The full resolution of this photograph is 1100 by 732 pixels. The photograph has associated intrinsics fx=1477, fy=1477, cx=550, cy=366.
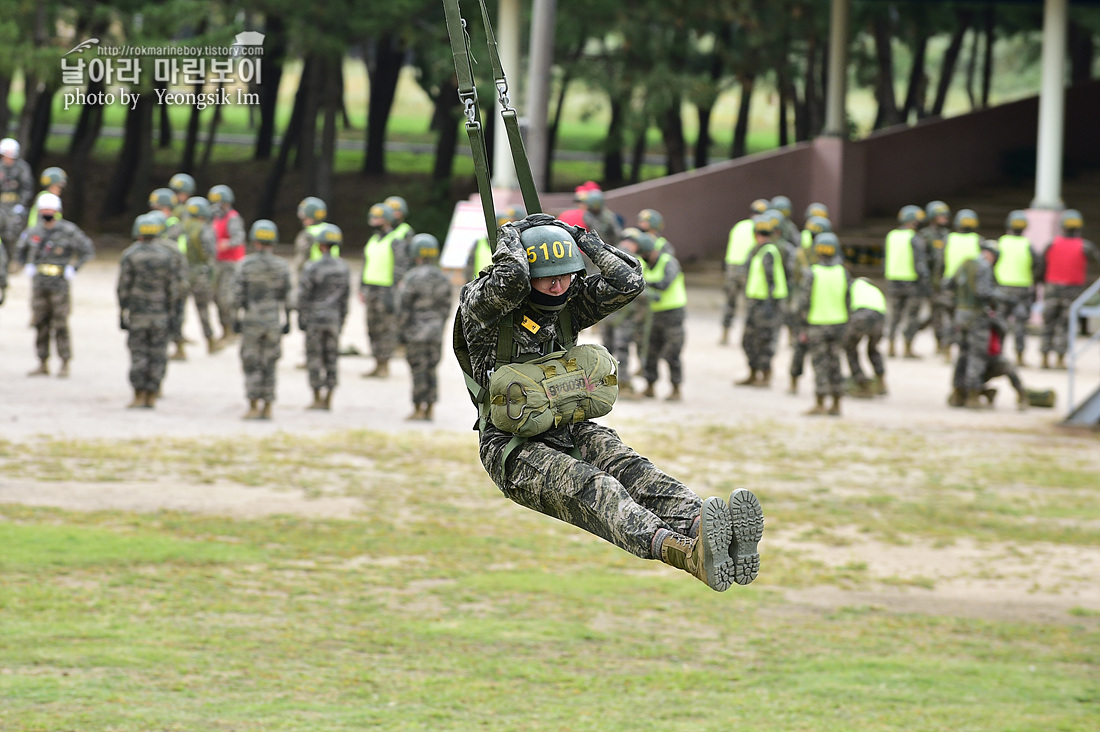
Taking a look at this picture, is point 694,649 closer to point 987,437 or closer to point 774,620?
point 774,620

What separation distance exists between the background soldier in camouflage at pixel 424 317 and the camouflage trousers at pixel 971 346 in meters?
6.99

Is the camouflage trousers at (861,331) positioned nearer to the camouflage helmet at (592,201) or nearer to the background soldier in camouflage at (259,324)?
the camouflage helmet at (592,201)

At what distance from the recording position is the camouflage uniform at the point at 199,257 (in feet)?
69.6

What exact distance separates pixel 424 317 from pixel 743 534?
11490 mm

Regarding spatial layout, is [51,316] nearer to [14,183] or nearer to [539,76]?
[14,183]

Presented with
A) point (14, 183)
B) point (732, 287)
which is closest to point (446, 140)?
point (14, 183)

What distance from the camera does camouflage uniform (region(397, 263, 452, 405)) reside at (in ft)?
57.7

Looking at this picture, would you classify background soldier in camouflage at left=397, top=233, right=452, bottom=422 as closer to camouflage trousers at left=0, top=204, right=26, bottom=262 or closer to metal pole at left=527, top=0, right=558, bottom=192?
metal pole at left=527, top=0, right=558, bottom=192

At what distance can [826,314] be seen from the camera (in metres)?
18.8

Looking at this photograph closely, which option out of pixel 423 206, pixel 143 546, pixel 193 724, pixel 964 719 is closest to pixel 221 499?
pixel 143 546

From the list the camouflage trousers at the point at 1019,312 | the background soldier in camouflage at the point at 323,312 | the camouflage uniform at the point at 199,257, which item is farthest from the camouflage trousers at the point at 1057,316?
the camouflage uniform at the point at 199,257

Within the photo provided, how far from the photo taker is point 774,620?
1233cm

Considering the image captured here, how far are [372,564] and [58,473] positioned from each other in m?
3.90

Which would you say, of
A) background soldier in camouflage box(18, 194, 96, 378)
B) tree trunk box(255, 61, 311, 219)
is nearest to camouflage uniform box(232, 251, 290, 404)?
background soldier in camouflage box(18, 194, 96, 378)
